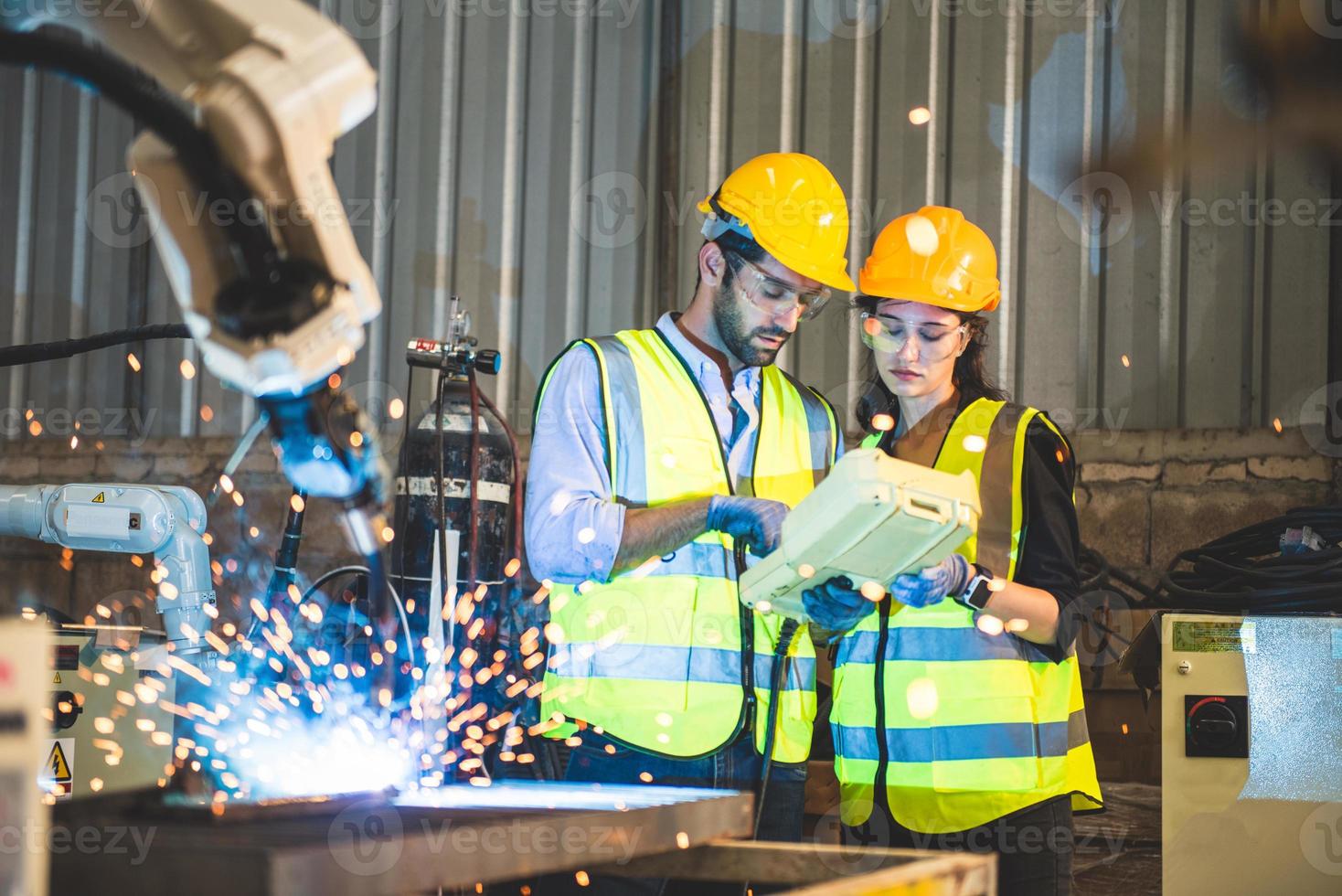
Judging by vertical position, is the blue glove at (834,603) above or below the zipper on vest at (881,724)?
above

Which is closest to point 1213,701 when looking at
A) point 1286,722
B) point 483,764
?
point 1286,722

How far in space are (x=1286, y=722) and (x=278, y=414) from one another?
87.4 inches

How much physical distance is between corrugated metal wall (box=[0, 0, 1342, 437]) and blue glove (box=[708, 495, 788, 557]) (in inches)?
94.5

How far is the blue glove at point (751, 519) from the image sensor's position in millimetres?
2512

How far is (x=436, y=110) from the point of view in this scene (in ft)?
17.7

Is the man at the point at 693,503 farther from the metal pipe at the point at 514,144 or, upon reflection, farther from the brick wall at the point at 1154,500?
the metal pipe at the point at 514,144

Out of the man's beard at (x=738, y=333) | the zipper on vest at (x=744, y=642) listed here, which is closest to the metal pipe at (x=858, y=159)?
the man's beard at (x=738, y=333)

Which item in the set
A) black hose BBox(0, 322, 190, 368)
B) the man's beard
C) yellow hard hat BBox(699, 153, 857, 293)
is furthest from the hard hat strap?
black hose BBox(0, 322, 190, 368)

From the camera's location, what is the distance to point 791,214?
2875mm

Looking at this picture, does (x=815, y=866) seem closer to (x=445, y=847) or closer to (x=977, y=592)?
(x=445, y=847)

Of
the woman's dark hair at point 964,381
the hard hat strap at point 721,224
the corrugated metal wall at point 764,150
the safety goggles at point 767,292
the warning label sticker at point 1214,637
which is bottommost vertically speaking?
the warning label sticker at point 1214,637

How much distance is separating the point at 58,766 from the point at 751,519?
1.98m

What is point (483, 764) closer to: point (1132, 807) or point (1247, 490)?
point (1132, 807)

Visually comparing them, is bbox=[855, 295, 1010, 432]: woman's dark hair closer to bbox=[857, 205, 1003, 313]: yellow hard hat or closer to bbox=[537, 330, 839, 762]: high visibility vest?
bbox=[857, 205, 1003, 313]: yellow hard hat
